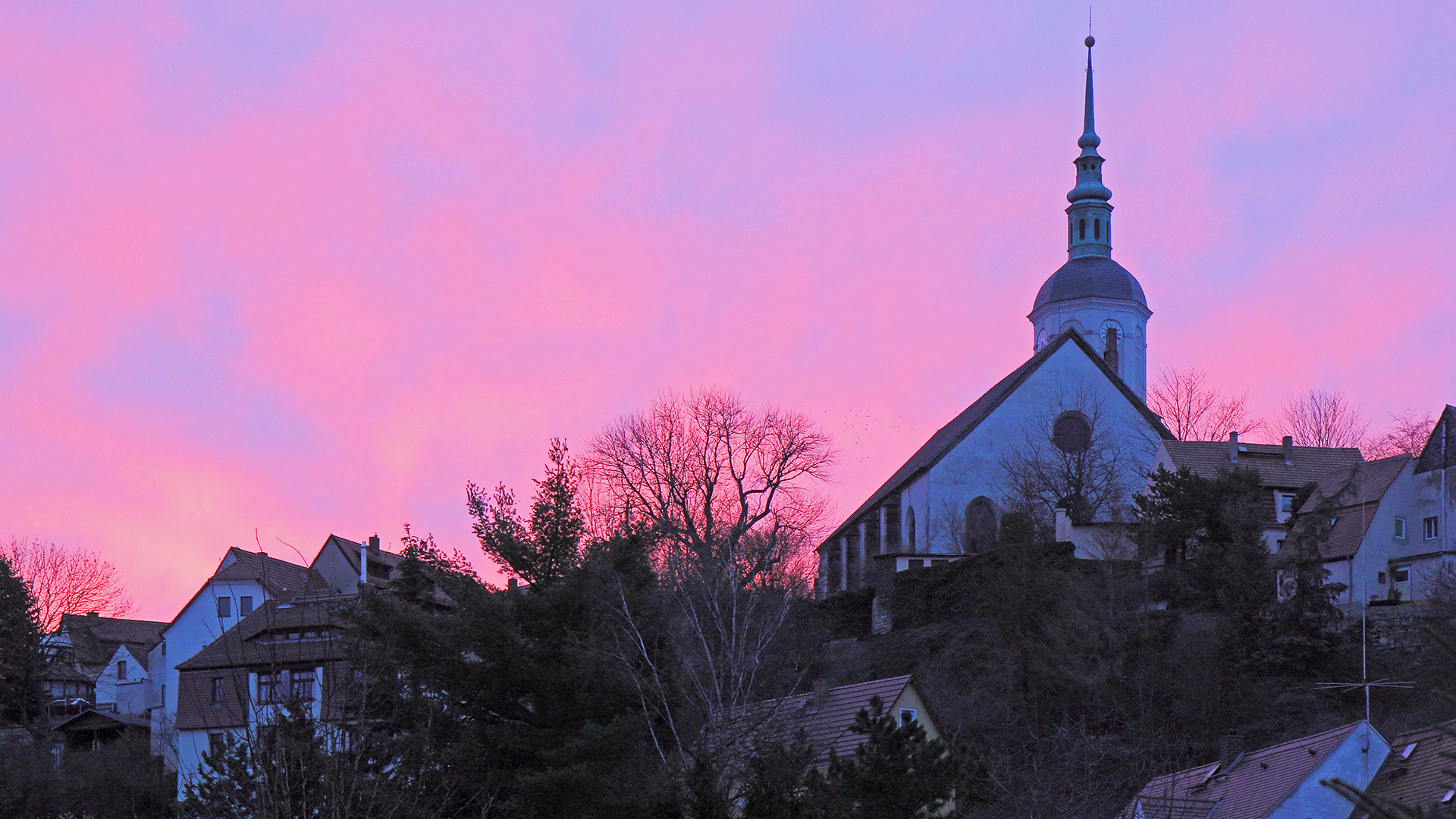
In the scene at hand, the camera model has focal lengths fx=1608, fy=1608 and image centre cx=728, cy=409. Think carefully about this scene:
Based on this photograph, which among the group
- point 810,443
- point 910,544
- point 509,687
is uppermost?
point 810,443

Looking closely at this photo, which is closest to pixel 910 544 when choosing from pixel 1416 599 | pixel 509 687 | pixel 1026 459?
pixel 1026 459

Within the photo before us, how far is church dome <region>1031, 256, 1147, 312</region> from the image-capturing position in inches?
2977

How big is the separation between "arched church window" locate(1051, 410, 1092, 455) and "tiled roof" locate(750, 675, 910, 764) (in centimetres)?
2314

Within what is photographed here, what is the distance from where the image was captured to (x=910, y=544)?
56844 mm

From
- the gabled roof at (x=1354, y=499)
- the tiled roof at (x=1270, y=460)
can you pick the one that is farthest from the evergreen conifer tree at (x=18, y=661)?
the gabled roof at (x=1354, y=499)

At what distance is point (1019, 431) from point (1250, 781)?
27.9 meters

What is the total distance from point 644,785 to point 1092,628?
1732cm

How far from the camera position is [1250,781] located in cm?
2923

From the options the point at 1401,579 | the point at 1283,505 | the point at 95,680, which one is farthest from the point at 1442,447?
the point at 95,680

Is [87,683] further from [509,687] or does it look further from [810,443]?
[509,687]

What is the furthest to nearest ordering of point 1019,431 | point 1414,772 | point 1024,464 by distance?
point 1019,431, point 1024,464, point 1414,772

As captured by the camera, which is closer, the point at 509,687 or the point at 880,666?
→ the point at 509,687

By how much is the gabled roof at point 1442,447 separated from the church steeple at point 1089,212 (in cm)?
3723

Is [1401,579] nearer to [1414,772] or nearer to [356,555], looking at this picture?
[1414,772]
